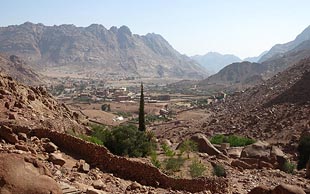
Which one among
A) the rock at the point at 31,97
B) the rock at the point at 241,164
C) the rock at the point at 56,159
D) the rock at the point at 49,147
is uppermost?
the rock at the point at 31,97

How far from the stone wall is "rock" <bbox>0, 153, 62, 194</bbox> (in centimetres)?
553

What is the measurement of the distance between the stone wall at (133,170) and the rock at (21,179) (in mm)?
5533

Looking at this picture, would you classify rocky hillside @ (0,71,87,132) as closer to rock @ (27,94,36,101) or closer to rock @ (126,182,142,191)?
rock @ (27,94,36,101)

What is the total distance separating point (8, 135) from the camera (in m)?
14.7

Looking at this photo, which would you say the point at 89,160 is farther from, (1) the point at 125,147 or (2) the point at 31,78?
(2) the point at 31,78

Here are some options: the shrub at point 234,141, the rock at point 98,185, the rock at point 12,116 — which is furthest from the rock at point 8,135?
the shrub at point 234,141

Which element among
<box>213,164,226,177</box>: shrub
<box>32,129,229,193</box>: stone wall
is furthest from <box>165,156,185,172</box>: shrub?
<box>32,129,229,193</box>: stone wall

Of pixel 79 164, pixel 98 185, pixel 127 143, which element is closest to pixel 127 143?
pixel 127 143

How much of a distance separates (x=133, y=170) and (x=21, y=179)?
6250 mm

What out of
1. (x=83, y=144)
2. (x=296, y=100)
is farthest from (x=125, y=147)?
(x=296, y=100)

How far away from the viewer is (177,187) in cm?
1445

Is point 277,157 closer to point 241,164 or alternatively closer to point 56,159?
point 241,164

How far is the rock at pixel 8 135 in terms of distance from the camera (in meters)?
14.6

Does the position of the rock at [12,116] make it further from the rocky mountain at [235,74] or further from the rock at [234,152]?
the rocky mountain at [235,74]
